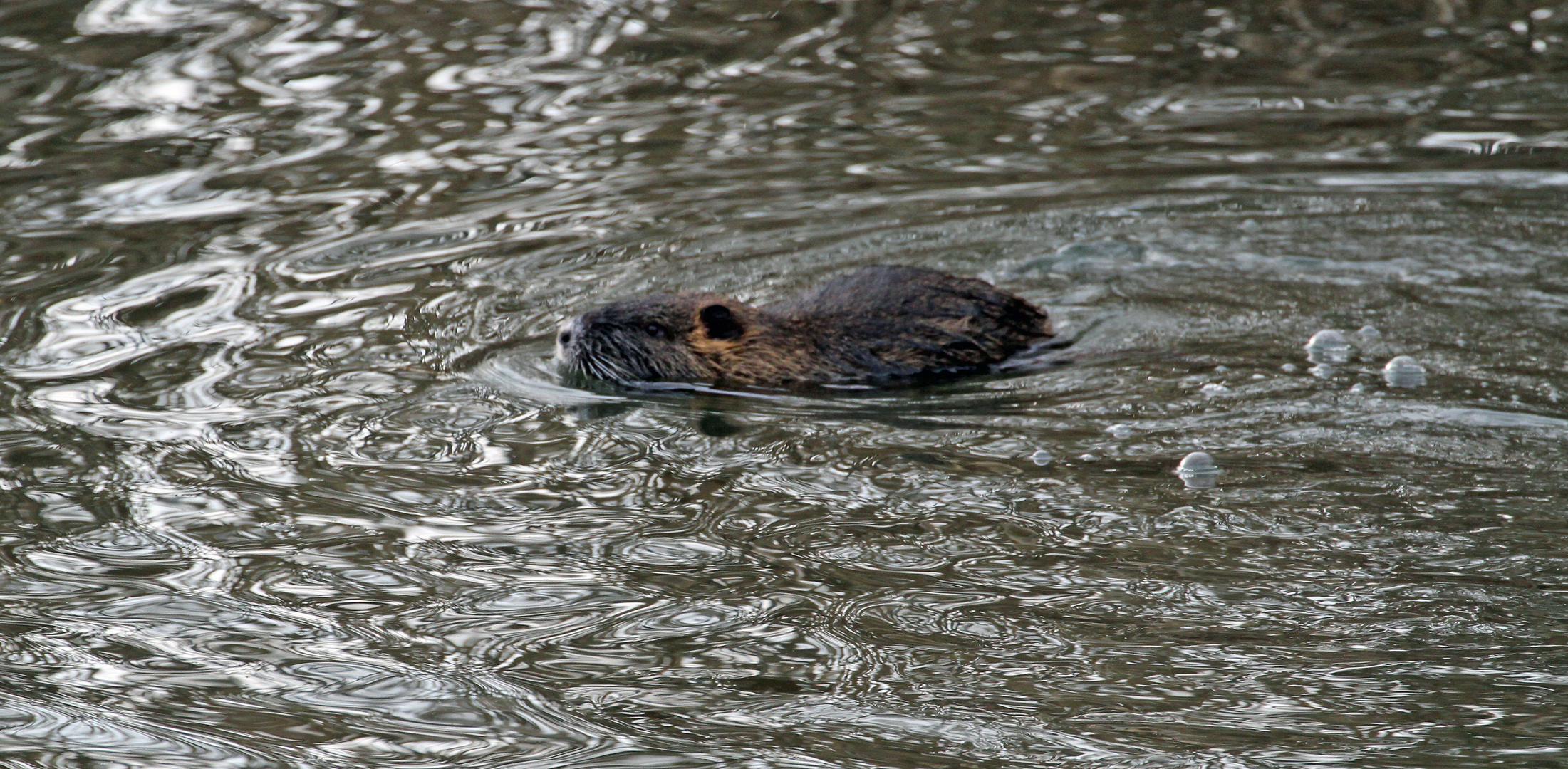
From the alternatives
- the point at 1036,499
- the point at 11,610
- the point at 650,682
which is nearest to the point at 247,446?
the point at 11,610

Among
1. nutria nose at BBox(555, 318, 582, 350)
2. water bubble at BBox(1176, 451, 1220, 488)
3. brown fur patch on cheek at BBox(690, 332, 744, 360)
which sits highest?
nutria nose at BBox(555, 318, 582, 350)

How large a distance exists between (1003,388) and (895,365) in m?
0.42

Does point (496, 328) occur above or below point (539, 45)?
below

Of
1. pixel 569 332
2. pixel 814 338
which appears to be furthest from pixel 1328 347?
pixel 569 332

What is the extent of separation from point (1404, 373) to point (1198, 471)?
1.24 m

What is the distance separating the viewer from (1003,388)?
6012 mm

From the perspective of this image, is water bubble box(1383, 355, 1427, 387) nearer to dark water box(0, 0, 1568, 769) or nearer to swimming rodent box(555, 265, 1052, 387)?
dark water box(0, 0, 1568, 769)

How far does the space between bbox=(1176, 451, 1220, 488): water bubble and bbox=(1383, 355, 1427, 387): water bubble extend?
1043 mm

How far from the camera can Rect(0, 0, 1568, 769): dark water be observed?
3.82 m

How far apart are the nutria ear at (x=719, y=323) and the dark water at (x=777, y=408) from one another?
237 mm

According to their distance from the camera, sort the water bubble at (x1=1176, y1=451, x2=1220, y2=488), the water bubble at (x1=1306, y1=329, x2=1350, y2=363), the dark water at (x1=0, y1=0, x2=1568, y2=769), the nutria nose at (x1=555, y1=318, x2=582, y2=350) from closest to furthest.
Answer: the dark water at (x1=0, y1=0, x2=1568, y2=769) < the water bubble at (x1=1176, y1=451, x2=1220, y2=488) < the water bubble at (x1=1306, y1=329, x2=1350, y2=363) < the nutria nose at (x1=555, y1=318, x2=582, y2=350)

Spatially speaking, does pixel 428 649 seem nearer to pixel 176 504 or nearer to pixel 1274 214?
pixel 176 504

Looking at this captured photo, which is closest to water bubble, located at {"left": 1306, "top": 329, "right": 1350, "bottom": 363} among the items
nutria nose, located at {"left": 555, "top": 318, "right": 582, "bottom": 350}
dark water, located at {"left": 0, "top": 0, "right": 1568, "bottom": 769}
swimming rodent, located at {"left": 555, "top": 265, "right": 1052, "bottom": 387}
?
dark water, located at {"left": 0, "top": 0, "right": 1568, "bottom": 769}

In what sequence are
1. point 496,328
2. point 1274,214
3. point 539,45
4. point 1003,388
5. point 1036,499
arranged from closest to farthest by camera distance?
point 1036,499 → point 1003,388 → point 496,328 → point 1274,214 → point 539,45
